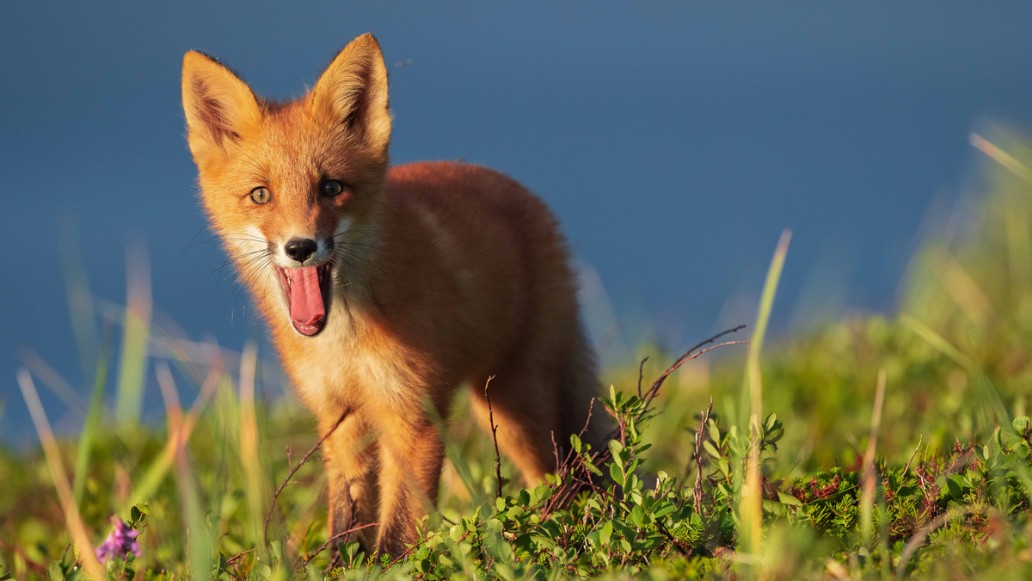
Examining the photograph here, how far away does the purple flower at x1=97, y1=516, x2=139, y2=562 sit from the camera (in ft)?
10.8

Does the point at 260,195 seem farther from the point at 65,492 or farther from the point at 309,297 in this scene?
the point at 65,492

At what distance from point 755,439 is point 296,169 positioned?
184cm

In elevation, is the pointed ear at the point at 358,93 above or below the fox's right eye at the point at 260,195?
above

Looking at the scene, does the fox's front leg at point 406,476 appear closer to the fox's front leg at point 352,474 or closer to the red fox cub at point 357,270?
the red fox cub at point 357,270

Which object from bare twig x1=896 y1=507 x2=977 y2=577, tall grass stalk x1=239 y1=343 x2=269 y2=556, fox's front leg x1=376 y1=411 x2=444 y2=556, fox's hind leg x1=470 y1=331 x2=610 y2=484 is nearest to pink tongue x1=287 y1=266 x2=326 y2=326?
fox's front leg x1=376 y1=411 x2=444 y2=556

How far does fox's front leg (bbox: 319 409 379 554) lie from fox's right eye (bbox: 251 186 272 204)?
2.92ft

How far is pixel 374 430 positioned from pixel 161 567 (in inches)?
35.5

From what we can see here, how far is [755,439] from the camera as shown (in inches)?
110

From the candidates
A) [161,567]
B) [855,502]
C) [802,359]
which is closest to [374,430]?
[161,567]

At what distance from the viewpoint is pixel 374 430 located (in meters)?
3.89

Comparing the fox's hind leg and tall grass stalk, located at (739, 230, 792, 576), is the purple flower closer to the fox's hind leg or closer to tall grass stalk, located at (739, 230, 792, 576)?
the fox's hind leg

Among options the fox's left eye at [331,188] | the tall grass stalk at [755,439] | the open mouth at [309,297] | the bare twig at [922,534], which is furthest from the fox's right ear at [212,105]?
the bare twig at [922,534]

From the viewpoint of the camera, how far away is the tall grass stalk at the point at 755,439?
7.81ft

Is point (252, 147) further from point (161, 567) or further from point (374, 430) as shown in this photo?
point (161, 567)
